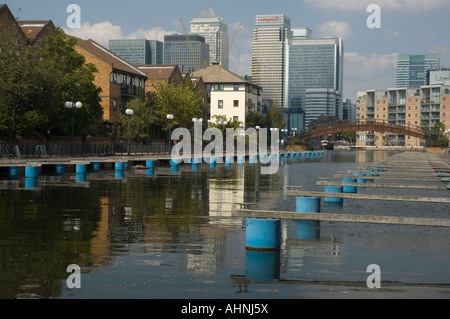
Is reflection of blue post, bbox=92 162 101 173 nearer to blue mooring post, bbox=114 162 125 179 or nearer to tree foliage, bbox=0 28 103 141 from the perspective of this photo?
blue mooring post, bbox=114 162 125 179

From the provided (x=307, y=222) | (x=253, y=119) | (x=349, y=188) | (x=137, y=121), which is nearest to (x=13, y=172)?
(x=349, y=188)

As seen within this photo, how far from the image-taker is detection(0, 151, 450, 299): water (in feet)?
35.3

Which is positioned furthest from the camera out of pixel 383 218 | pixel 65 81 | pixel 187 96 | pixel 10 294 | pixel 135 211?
pixel 187 96

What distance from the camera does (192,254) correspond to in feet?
45.6

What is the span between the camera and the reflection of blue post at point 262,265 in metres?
11.8

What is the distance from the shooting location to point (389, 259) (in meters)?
13.9

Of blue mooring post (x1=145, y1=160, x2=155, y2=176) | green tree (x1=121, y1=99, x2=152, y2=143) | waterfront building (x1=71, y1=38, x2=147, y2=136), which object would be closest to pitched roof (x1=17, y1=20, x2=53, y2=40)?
waterfront building (x1=71, y1=38, x2=147, y2=136)

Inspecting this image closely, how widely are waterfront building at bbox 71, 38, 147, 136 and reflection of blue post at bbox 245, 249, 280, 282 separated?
63725 millimetres

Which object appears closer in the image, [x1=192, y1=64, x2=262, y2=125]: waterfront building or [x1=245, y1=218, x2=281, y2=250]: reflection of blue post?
[x1=245, y1=218, x2=281, y2=250]: reflection of blue post

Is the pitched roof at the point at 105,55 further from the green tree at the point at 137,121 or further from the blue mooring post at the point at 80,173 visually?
the blue mooring post at the point at 80,173
